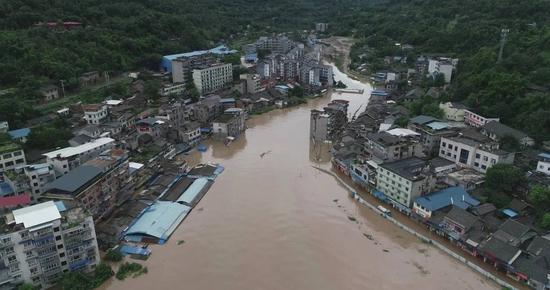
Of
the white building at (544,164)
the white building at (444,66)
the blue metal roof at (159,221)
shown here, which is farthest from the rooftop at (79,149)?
the white building at (444,66)

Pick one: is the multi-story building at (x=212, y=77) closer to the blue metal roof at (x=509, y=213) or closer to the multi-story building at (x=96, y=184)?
the multi-story building at (x=96, y=184)

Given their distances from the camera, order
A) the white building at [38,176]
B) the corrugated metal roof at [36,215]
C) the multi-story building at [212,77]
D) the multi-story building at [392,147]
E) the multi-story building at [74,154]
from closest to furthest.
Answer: the corrugated metal roof at [36,215], the white building at [38,176], the multi-story building at [74,154], the multi-story building at [392,147], the multi-story building at [212,77]

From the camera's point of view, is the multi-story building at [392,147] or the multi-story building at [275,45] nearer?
the multi-story building at [392,147]

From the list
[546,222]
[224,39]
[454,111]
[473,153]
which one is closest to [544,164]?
[473,153]

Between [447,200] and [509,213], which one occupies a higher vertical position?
[447,200]

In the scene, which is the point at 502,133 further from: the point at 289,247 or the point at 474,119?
the point at 289,247

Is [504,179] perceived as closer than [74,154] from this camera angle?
Yes

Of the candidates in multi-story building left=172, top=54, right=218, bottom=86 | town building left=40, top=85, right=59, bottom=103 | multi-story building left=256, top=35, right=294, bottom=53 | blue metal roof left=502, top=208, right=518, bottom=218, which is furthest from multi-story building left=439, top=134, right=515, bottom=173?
multi-story building left=256, top=35, right=294, bottom=53

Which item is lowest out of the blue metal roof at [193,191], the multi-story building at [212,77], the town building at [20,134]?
the blue metal roof at [193,191]
